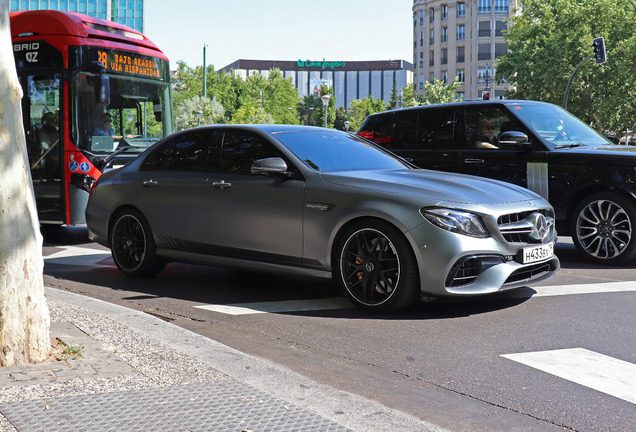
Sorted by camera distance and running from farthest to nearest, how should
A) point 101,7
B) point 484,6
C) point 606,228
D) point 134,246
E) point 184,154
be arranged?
point 484,6 → point 101,7 → point 606,228 → point 134,246 → point 184,154

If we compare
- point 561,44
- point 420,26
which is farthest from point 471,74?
point 561,44

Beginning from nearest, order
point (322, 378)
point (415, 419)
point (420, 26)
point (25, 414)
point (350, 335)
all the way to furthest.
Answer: point (25, 414) → point (415, 419) → point (322, 378) → point (350, 335) → point (420, 26)

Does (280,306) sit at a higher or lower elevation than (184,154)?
lower

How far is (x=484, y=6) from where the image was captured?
319 feet

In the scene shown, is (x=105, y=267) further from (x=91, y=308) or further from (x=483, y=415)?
(x=483, y=415)

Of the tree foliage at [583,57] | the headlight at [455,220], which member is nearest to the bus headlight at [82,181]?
the headlight at [455,220]

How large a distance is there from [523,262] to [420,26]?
103770 millimetres

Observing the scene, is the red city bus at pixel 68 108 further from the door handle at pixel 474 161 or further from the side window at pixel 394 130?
the door handle at pixel 474 161

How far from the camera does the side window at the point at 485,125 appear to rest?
9492 millimetres

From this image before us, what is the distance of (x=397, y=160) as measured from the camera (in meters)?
7.43

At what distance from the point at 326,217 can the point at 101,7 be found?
90.9 m

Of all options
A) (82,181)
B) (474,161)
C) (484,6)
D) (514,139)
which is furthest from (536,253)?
(484,6)

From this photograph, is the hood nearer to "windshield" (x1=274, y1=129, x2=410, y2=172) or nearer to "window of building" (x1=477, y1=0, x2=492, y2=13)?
"windshield" (x1=274, y1=129, x2=410, y2=172)

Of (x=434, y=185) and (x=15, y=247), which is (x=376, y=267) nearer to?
(x=434, y=185)
